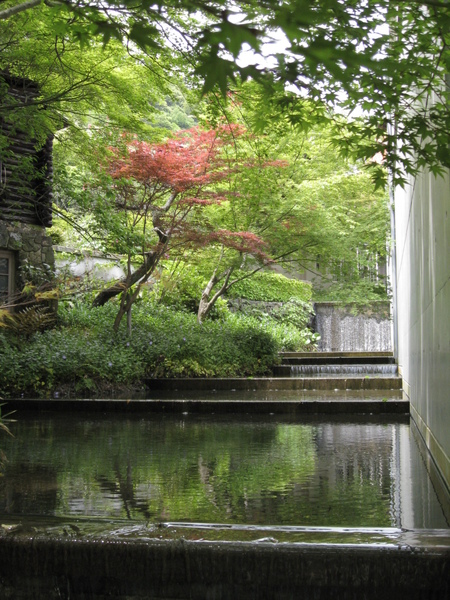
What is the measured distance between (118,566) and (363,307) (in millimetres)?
19394

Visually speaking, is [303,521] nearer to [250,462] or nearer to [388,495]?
[388,495]

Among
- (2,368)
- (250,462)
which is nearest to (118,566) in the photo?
(250,462)

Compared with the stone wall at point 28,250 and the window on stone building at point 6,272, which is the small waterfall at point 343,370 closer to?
the stone wall at point 28,250

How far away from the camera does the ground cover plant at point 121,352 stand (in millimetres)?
10273

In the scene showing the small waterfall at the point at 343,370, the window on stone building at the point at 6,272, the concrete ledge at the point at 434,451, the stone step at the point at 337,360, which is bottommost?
the concrete ledge at the point at 434,451

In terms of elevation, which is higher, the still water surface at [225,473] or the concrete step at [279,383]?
the concrete step at [279,383]

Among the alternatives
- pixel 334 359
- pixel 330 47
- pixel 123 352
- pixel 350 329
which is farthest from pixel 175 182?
pixel 350 329

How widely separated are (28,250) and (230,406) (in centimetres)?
698

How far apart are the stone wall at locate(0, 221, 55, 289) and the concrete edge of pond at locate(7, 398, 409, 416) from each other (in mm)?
4796

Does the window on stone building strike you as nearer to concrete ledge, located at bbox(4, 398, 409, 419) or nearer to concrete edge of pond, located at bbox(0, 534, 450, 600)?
concrete ledge, located at bbox(4, 398, 409, 419)

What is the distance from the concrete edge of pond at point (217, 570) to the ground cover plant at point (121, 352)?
7383 millimetres

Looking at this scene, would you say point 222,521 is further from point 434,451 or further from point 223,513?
point 434,451

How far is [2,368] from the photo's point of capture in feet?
33.2

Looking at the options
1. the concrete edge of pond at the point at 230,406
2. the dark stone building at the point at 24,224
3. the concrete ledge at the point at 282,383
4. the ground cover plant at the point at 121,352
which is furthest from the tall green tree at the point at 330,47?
the dark stone building at the point at 24,224
